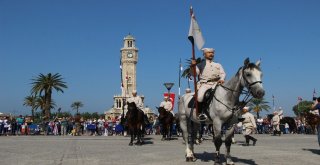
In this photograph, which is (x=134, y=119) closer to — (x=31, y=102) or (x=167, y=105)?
(x=167, y=105)

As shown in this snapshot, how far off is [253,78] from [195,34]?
9.55 feet

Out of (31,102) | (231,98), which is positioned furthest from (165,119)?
(31,102)

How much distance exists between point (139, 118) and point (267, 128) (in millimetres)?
28353

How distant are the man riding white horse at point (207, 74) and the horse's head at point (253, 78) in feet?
3.06

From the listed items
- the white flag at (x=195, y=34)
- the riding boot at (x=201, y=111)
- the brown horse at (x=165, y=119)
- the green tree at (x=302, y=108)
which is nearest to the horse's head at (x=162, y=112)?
the brown horse at (x=165, y=119)

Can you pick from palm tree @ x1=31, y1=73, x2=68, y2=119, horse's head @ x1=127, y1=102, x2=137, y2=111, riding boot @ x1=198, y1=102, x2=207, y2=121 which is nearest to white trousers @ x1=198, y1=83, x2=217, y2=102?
riding boot @ x1=198, y1=102, x2=207, y2=121

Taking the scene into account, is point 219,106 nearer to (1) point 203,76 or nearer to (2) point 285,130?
(1) point 203,76

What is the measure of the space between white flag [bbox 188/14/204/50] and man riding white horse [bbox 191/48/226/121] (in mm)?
490

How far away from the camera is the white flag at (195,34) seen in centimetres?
1203

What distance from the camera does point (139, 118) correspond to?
19219 millimetres

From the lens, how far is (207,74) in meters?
11.3

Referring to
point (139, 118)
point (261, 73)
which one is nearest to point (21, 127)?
point (139, 118)

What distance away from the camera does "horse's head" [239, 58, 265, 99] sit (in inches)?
378

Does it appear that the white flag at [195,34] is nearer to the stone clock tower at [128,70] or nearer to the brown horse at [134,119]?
the brown horse at [134,119]
